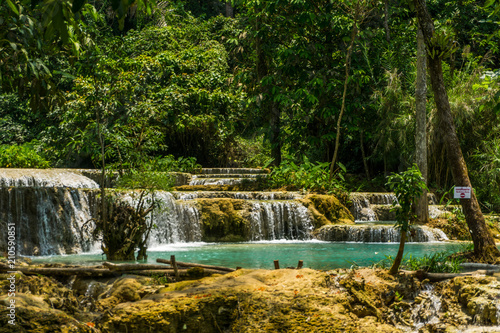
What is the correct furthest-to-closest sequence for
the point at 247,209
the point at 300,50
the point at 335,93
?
the point at 335,93, the point at 300,50, the point at 247,209

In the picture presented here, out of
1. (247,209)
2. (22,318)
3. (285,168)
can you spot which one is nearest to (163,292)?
(22,318)

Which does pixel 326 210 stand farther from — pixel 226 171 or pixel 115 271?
pixel 115 271

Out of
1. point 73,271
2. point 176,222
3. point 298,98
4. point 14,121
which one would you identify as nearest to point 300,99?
point 298,98

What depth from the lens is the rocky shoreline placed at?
3969mm

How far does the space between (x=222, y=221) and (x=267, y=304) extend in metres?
7.53

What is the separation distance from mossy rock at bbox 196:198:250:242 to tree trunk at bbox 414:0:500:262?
6.38m

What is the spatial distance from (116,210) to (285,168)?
→ 8293 millimetres

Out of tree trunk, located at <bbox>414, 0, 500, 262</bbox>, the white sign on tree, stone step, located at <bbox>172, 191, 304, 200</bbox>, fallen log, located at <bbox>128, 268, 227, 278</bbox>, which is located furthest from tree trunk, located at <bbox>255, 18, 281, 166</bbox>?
fallen log, located at <bbox>128, 268, 227, 278</bbox>

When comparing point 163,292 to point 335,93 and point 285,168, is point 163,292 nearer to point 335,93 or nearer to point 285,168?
point 285,168

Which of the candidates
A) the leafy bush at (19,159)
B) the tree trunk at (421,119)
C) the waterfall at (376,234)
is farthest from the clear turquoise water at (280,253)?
the leafy bush at (19,159)

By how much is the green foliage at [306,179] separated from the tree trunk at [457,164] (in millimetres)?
7932

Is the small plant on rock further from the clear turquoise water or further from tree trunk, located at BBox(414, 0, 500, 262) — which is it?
the clear turquoise water

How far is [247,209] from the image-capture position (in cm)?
1191

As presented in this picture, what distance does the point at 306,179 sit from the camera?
1455cm
